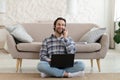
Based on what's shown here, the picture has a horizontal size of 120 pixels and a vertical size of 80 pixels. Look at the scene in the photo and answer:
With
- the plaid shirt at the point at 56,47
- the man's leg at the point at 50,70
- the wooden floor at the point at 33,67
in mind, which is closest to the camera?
the man's leg at the point at 50,70

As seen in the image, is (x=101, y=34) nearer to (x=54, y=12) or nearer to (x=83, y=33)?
(x=83, y=33)

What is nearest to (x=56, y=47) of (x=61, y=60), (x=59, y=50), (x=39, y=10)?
(x=59, y=50)

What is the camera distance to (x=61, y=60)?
3.54 metres

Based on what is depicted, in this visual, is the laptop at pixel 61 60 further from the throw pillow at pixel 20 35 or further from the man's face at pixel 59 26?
the throw pillow at pixel 20 35

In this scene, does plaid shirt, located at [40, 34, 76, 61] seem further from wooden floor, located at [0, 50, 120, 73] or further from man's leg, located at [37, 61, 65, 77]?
wooden floor, located at [0, 50, 120, 73]

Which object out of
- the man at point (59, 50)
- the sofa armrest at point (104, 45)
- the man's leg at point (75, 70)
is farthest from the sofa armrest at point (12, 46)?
the sofa armrest at point (104, 45)

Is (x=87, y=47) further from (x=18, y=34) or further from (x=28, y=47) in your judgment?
(x=18, y=34)

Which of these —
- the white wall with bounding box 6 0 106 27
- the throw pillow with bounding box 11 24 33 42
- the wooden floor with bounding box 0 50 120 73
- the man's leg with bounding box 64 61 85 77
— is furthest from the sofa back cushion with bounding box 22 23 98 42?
the white wall with bounding box 6 0 106 27

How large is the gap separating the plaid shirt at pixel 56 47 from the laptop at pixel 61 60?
133 millimetres

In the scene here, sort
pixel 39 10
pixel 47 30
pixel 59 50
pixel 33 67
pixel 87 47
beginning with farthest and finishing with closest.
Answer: pixel 39 10
pixel 47 30
pixel 33 67
pixel 87 47
pixel 59 50

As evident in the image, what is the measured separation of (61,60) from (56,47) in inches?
10.0

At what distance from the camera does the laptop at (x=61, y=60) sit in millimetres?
3521

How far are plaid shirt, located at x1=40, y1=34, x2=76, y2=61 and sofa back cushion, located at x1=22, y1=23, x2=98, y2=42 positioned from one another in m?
1.00

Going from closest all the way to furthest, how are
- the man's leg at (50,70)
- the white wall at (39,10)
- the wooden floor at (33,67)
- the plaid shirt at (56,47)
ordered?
1. the man's leg at (50,70)
2. the plaid shirt at (56,47)
3. the wooden floor at (33,67)
4. the white wall at (39,10)
